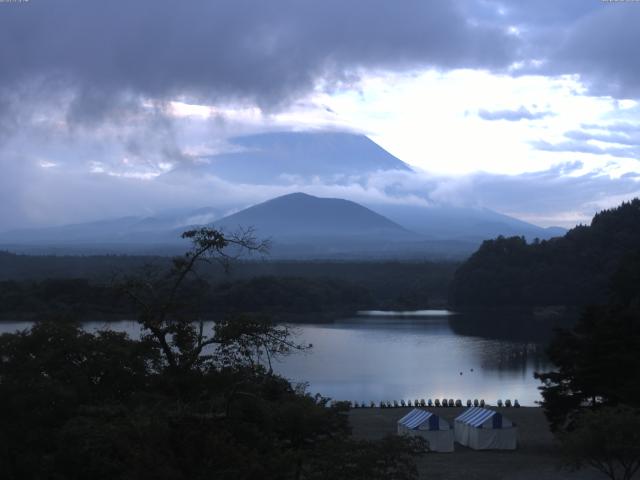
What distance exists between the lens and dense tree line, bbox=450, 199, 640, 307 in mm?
43625

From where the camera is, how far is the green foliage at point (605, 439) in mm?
8852

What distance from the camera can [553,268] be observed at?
44.9 meters

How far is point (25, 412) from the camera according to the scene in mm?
6770

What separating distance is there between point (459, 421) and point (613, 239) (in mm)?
34002

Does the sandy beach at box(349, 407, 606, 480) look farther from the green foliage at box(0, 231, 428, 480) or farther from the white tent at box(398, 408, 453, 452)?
the green foliage at box(0, 231, 428, 480)

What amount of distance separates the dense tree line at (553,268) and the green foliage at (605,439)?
112 feet

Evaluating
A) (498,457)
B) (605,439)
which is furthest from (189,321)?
(498,457)

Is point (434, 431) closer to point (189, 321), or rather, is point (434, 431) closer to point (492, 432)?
point (492, 432)

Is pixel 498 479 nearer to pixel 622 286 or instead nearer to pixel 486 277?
pixel 622 286

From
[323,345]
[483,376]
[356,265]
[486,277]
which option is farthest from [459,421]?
[356,265]

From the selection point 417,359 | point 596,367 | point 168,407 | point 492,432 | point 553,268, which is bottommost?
point 417,359

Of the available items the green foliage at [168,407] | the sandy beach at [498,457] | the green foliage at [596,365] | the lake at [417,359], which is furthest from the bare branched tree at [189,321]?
the lake at [417,359]

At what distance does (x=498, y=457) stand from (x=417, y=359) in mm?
13952

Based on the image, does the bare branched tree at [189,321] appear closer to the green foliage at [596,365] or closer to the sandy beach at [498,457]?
the sandy beach at [498,457]
